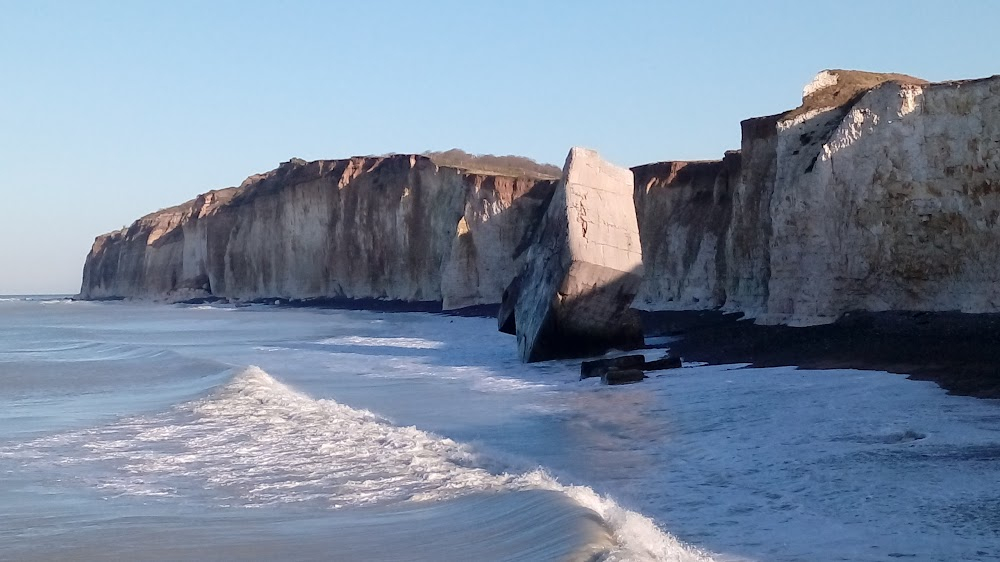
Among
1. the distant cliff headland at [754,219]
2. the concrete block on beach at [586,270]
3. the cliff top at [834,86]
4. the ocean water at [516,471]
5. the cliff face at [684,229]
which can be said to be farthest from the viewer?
the cliff face at [684,229]

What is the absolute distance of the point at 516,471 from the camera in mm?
7047

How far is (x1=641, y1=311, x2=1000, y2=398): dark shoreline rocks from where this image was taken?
9898 mm

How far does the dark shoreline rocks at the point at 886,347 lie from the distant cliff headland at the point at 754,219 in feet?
2.21

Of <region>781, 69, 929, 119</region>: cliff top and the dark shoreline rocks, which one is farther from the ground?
<region>781, 69, 929, 119</region>: cliff top

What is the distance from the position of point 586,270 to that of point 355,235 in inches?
1621

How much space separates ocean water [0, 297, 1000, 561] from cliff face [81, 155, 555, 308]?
26.9 metres

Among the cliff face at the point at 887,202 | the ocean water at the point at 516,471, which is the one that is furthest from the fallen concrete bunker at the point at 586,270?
the ocean water at the point at 516,471

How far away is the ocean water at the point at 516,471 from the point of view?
16.8ft

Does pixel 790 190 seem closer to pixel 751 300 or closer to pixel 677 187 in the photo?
pixel 751 300

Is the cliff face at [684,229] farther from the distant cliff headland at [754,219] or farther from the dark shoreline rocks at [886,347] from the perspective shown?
the dark shoreline rocks at [886,347]

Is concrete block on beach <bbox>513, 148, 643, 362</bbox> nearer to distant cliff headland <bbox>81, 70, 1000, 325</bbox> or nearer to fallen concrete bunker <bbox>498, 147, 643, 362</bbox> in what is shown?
fallen concrete bunker <bbox>498, 147, 643, 362</bbox>

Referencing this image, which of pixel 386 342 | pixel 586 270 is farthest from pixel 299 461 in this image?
pixel 386 342

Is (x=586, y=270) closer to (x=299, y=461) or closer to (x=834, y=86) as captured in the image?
(x=834, y=86)

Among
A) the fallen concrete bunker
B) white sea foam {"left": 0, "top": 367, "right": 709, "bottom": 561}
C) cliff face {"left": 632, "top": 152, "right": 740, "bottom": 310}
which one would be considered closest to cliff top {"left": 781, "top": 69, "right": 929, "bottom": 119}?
the fallen concrete bunker
